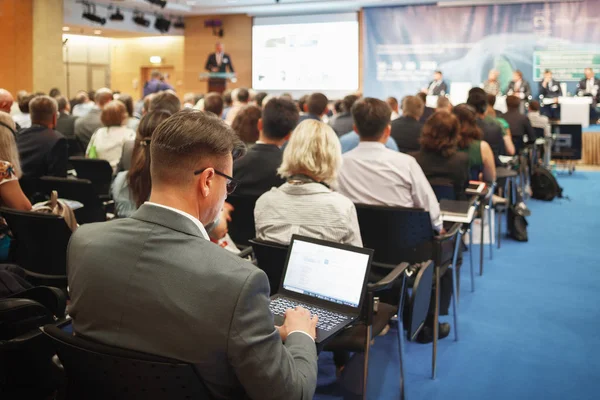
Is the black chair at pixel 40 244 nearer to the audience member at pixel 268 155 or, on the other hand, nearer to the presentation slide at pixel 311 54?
the audience member at pixel 268 155

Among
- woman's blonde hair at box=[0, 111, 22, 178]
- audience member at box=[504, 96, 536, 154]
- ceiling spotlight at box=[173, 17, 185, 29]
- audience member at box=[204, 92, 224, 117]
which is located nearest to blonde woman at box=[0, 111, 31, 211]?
woman's blonde hair at box=[0, 111, 22, 178]

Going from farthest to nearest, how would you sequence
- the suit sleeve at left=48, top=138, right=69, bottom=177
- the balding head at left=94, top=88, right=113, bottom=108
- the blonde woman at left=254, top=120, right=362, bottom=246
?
the balding head at left=94, top=88, right=113, bottom=108 → the suit sleeve at left=48, top=138, right=69, bottom=177 → the blonde woman at left=254, top=120, right=362, bottom=246

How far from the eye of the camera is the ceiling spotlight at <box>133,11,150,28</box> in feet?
55.1

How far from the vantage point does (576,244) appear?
20.1ft

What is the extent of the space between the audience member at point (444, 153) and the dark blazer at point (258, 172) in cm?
129

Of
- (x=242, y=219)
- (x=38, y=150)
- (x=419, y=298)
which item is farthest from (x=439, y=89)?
(x=419, y=298)

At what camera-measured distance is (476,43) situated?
15.8 metres

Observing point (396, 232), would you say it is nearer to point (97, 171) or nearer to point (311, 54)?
point (97, 171)

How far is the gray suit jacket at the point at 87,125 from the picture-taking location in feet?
22.4

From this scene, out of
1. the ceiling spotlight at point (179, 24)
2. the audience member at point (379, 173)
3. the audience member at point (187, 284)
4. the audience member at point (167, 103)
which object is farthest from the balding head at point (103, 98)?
the ceiling spotlight at point (179, 24)

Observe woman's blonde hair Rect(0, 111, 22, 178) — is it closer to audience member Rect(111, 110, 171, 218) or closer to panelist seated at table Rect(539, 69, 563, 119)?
audience member Rect(111, 110, 171, 218)

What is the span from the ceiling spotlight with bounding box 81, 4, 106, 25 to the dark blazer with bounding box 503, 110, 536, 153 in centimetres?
1074

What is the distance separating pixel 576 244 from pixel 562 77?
10.1 meters

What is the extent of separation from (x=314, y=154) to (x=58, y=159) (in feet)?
8.73
